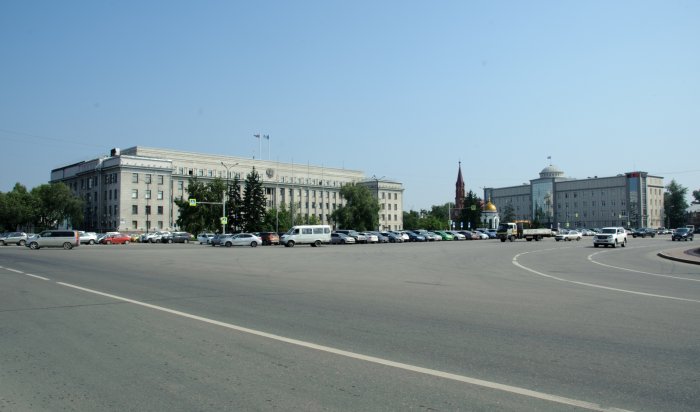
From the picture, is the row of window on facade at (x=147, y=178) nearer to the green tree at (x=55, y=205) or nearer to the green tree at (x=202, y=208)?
the green tree at (x=55, y=205)

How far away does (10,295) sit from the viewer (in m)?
13.3

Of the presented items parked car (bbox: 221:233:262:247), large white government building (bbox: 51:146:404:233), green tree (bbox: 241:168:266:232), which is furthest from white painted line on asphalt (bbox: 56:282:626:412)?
large white government building (bbox: 51:146:404:233)

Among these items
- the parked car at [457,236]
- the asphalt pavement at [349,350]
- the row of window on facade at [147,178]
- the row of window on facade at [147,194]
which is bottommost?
the parked car at [457,236]

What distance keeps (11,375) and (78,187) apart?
137667mm

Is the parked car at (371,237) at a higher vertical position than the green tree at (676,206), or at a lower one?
lower

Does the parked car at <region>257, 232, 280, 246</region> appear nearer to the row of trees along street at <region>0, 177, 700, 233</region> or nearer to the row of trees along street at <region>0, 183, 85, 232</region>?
the row of trees along street at <region>0, 177, 700, 233</region>

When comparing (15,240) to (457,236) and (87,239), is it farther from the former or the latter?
(457,236)

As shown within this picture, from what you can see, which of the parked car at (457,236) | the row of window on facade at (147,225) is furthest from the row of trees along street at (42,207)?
the parked car at (457,236)

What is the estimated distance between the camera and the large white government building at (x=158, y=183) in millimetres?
113375

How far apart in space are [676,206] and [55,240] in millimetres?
160271

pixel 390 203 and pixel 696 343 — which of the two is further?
pixel 390 203

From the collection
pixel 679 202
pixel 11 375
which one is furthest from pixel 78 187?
pixel 679 202

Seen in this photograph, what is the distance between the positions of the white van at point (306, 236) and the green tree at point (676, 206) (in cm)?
13426

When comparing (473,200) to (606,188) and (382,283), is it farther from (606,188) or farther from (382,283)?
(382,283)
